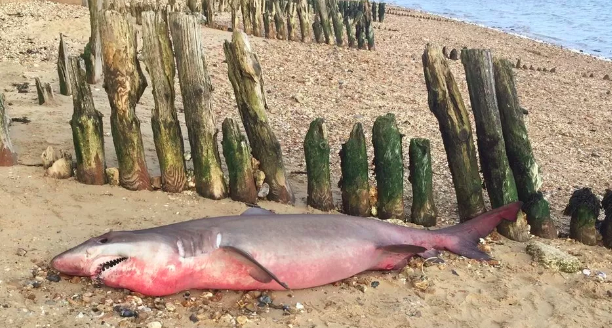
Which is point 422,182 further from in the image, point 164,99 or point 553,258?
point 164,99

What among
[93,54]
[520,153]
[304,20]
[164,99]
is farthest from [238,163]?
[304,20]

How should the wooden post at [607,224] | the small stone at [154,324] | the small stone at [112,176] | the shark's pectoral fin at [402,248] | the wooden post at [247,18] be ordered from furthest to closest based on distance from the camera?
the wooden post at [247,18]
the small stone at [112,176]
the wooden post at [607,224]
the shark's pectoral fin at [402,248]
the small stone at [154,324]

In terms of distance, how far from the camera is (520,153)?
554 cm

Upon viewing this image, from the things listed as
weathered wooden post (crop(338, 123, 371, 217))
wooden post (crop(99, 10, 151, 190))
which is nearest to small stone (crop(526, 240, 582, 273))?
weathered wooden post (crop(338, 123, 371, 217))

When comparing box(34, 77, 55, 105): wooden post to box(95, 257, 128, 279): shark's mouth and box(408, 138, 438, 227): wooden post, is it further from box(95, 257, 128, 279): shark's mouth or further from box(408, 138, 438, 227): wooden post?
box(408, 138, 438, 227): wooden post

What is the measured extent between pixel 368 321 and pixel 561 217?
10.5 ft

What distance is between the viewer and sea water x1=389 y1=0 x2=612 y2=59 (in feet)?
86.0

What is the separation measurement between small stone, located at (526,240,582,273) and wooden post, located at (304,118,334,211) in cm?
175

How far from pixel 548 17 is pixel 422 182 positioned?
33270 millimetres

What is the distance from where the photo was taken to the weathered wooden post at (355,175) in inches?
213

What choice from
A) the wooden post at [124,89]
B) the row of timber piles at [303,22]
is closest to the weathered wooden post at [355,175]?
the wooden post at [124,89]

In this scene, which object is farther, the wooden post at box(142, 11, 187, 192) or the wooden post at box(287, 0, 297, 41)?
the wooden post at box(287, 0, 297, 41)

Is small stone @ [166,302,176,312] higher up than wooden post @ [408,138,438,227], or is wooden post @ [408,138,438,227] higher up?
wooden post @ [408,138,438,227]

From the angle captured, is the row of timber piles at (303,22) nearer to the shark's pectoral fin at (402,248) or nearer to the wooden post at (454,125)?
the wooden post at (454,125)
